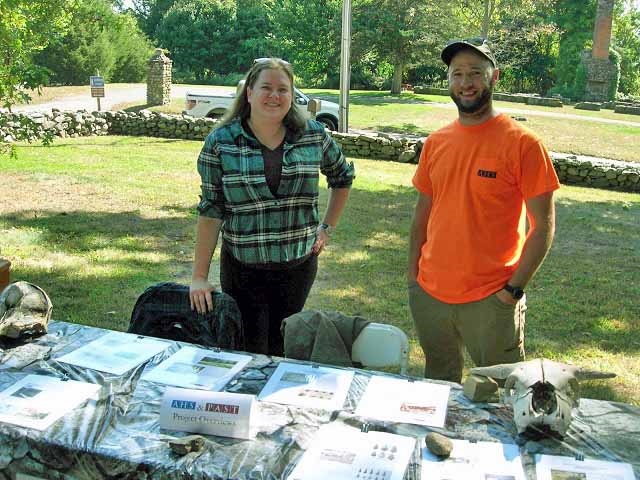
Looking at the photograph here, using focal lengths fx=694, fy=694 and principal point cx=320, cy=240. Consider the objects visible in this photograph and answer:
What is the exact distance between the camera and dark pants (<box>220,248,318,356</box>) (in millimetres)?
2975

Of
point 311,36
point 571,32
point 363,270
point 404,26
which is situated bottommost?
point 363,270

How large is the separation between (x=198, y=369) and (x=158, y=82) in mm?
18121

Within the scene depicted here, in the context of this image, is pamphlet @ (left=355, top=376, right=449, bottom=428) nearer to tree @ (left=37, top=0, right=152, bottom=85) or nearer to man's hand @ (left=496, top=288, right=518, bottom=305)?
man's hand @ (left=496, top=288, right=518, bottom=305)

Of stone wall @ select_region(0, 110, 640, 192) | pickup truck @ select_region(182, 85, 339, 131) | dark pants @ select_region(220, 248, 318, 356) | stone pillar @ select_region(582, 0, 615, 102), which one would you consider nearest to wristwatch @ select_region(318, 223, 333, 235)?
dark pants @ select_region(220, 248, 318, 356)

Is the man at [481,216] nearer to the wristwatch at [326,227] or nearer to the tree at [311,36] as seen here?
the wristwatch at [326,227]

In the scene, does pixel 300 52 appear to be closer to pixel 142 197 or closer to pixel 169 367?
pixel 142 197

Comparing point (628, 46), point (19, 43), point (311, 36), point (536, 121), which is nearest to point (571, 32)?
point (628, 46)

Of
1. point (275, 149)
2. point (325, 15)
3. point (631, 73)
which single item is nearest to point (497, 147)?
point (275, 149)

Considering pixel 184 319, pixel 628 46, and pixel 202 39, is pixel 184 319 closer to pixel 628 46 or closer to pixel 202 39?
pixel 202 39

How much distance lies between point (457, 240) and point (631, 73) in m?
37.3

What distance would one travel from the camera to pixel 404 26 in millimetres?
26500

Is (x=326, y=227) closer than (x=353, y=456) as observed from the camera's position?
No

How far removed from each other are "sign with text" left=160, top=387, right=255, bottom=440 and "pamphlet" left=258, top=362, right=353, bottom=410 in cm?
23

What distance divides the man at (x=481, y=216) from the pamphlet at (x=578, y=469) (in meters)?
0.85
